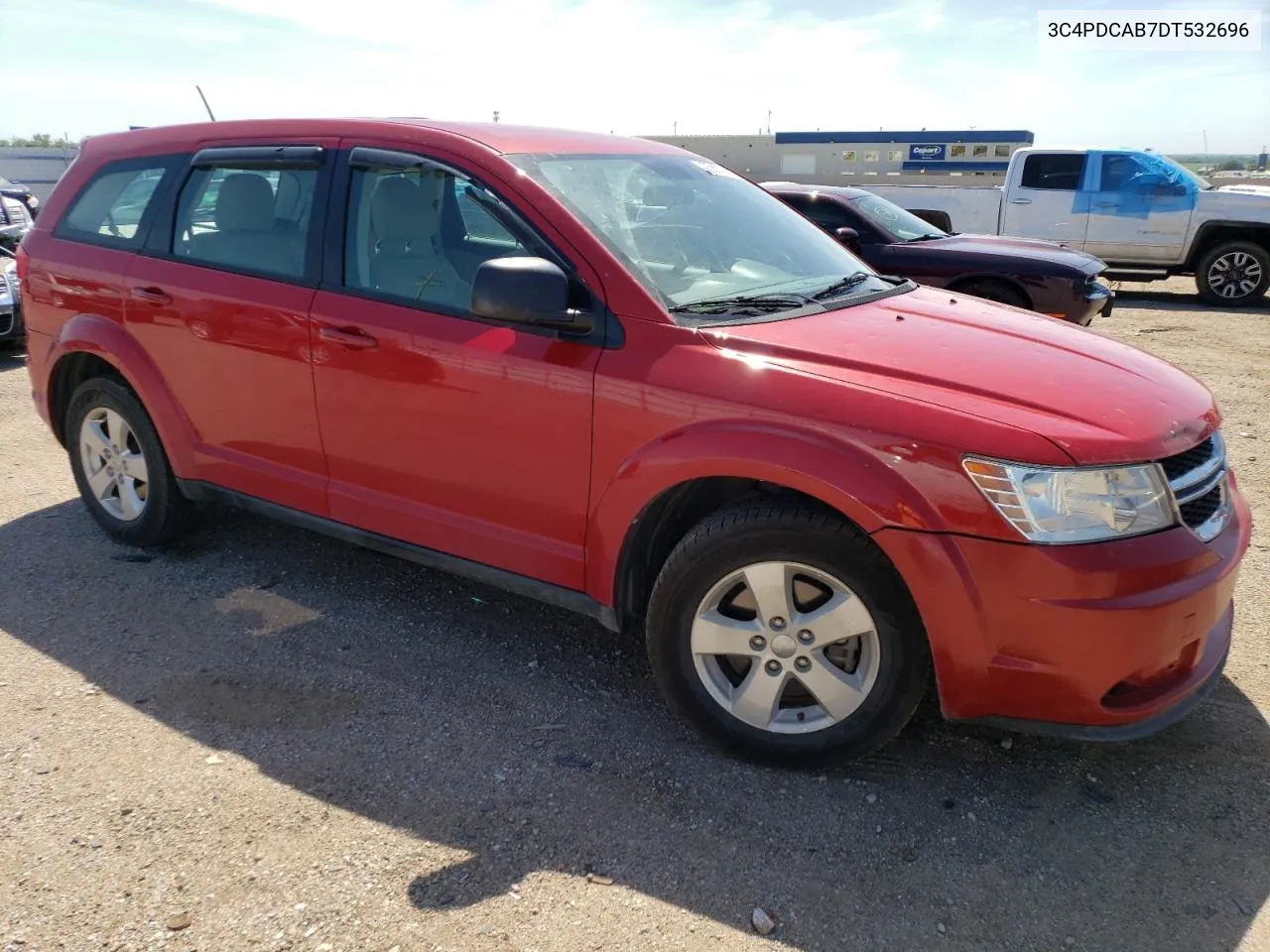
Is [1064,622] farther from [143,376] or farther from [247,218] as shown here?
[143,376]

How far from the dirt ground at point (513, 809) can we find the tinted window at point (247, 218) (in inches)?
54.2

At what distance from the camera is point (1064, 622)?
244 cm

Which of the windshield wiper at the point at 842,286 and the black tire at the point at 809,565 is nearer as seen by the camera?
the black tire at the point at 809,565

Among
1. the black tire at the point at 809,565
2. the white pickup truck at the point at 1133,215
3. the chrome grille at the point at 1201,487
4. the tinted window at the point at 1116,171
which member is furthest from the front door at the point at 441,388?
the tinted window at the point at 1116,171

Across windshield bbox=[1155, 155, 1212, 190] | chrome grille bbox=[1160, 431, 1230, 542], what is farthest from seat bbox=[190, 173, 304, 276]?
windshield bbox=[1155, 155, 1212, 190]

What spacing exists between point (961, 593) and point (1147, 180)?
1265cm

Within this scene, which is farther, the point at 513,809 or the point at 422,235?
the point at 422,235

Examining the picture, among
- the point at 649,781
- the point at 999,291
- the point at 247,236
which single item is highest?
the point at 247,236

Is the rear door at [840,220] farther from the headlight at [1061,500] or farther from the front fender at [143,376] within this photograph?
the headlight at [1061,500]

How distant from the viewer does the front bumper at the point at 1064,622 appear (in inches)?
95.6

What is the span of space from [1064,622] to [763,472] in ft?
2.72

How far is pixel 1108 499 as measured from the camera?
247 cm

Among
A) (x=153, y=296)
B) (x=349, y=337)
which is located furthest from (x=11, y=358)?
(x=349, y=337)

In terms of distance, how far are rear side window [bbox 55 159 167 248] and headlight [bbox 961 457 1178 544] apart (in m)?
3.56
